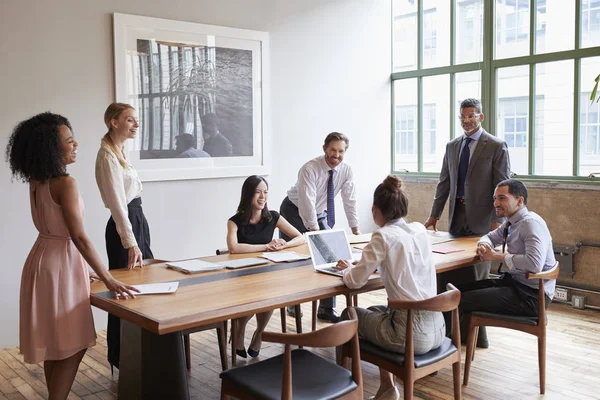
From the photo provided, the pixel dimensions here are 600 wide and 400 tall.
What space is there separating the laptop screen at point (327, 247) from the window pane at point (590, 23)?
11.6 ft

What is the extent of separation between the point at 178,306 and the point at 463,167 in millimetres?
3024

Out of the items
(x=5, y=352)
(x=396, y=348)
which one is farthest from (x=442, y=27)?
(x=5, y=352)

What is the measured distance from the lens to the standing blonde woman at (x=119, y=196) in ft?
11.9

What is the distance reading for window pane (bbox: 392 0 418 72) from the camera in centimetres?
719

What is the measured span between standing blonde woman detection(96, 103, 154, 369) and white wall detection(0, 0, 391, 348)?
125 cm

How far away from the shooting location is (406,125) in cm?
739

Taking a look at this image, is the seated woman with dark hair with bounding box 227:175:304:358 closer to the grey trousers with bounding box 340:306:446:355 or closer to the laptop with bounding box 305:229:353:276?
the laptop with bounding box 305:229:353:276

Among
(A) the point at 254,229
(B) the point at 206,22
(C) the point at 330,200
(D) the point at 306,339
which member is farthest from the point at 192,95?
(D) the point at 306,339

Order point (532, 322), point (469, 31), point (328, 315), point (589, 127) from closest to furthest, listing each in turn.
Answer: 1. point (532, 322)
2. point (328, 315)
3. point (589, 127)
4. point (469, 31)

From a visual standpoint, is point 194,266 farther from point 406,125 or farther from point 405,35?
point 405,35

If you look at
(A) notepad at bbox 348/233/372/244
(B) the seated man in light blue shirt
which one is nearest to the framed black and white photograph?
(A) notepad at bbox 348/233/372/244

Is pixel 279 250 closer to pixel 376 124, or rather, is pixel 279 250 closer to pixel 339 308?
pixel 339 308

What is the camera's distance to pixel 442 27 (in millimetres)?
6863

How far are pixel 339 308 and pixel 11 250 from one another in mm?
2809
